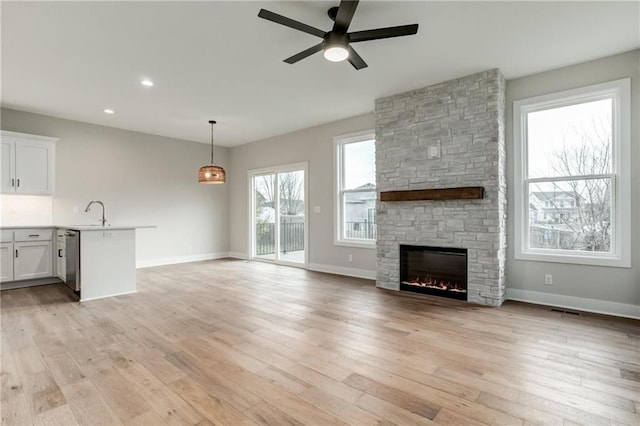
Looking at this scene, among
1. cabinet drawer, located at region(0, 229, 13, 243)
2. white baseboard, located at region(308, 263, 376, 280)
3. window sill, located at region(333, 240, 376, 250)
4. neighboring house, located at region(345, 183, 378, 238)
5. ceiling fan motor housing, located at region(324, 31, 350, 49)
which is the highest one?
ceiling fan motor housing, located at region(324, 31, 350, 49)

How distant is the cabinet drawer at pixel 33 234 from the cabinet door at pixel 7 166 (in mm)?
694

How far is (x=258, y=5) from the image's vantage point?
2.72m

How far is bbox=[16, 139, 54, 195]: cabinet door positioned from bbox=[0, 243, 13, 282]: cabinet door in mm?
907

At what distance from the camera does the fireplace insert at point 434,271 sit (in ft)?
14.1

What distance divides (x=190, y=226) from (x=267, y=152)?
2.55 m

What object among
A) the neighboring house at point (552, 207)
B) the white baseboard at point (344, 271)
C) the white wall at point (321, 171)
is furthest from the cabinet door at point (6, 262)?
the neighboring house at point (552, 207)

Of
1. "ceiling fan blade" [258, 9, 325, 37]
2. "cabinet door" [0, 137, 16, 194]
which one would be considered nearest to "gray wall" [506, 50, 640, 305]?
"ceiling fan blade" [258, 9, 325, 37]

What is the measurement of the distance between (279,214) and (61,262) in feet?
13.0

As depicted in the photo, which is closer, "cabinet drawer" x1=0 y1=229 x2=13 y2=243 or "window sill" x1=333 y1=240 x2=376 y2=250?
"cabinet drawer" x1=0 y1=229 x2=13 y2=243

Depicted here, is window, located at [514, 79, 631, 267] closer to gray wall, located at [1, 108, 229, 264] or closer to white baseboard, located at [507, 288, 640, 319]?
white baseboard, located at [507, 288, 640, 319]

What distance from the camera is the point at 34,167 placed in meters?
5.32

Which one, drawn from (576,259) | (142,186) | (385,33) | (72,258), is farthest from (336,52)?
(142,186)

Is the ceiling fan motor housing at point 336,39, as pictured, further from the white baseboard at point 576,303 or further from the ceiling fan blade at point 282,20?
the white baseboard at point 576,303

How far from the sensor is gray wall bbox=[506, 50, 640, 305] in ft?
11.3
